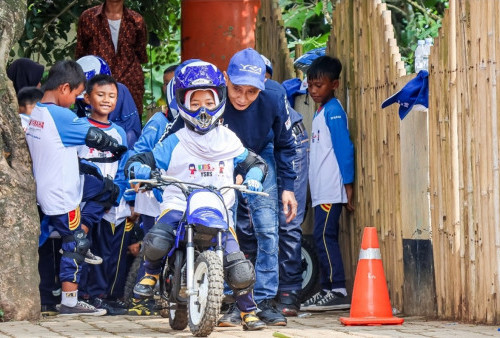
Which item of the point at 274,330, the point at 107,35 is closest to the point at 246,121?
the point at 274,330

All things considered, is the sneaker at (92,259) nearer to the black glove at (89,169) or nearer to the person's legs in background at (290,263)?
the black glove at (89,169)

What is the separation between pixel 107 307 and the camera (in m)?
9.39

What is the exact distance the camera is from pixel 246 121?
8352mm

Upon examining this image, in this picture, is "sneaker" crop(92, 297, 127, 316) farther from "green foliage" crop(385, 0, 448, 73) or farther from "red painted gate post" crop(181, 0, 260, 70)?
"green foliage" crop(385, 0, 448, 73)

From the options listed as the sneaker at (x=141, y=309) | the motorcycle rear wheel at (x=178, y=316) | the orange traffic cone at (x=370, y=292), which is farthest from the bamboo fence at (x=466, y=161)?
the sneaker at (x=141, y=309)

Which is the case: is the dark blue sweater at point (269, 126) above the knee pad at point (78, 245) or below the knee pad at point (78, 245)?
above

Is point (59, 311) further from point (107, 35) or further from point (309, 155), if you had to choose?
point (107, 35)

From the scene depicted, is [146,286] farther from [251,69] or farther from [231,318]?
[251,69]

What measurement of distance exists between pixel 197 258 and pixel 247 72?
5.35 feet

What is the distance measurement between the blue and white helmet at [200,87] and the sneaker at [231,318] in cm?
140

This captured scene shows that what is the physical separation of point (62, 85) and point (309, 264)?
2786 mm

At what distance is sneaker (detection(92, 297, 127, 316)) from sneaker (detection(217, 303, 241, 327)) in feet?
4.94

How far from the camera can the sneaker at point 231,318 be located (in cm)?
797

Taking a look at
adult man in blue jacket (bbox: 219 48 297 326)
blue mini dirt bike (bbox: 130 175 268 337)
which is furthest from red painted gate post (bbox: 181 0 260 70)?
blue mini dirt bike (bbox: 130 175 268 337)
